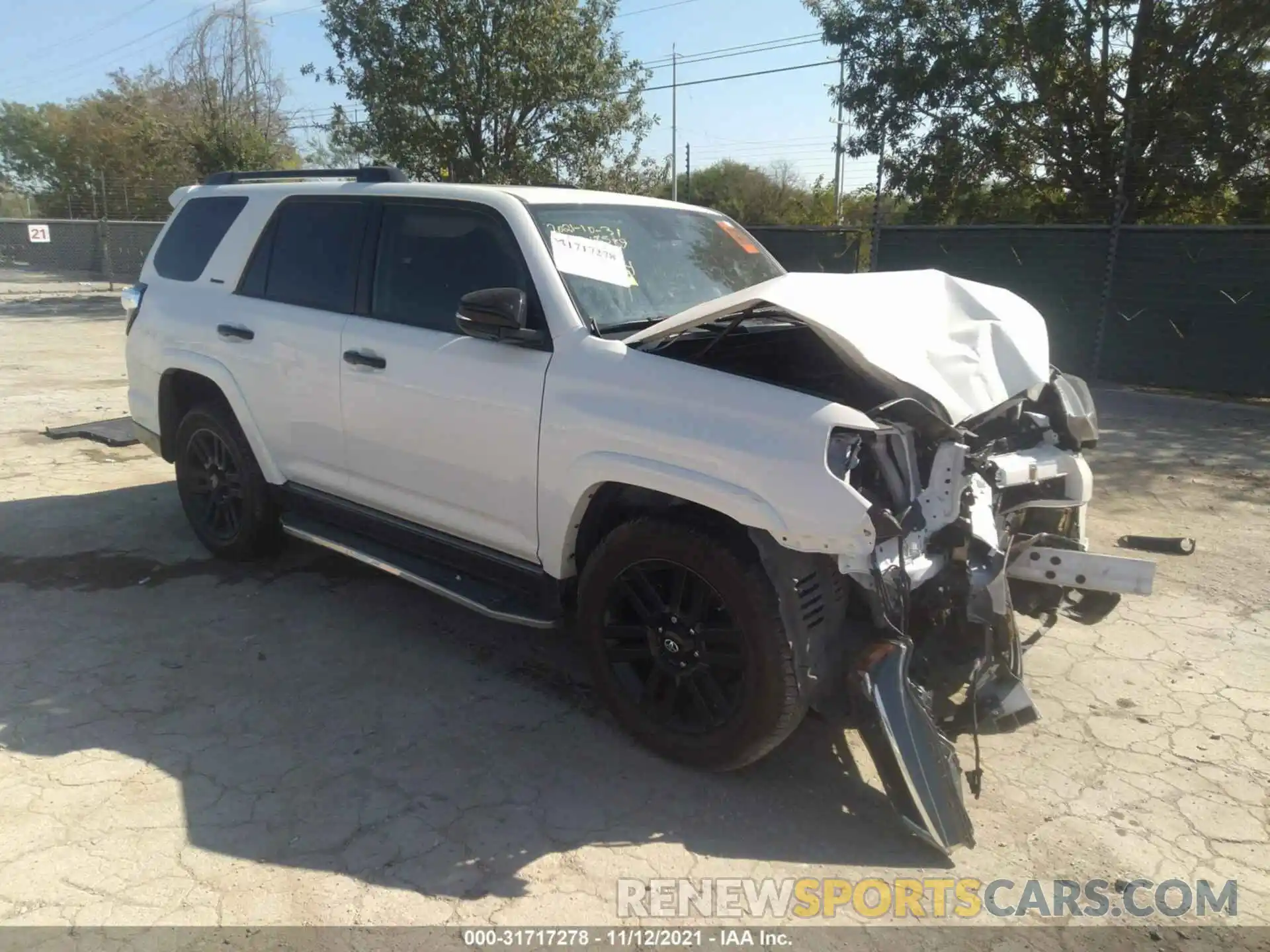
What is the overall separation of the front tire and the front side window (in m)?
1.20

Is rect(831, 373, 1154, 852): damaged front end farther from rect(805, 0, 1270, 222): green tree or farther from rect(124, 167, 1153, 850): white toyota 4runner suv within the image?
rect(805, 0, 1270, 222): green tree

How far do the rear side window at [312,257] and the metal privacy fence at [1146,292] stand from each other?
9.52 metres

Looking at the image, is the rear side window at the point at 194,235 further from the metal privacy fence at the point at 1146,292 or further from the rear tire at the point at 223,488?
the metal privacy fence at the point at 1146,292

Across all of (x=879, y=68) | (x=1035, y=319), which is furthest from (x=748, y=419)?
(x=879, y=68)

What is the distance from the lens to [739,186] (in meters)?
44.1

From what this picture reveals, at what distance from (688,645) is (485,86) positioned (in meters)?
16.1

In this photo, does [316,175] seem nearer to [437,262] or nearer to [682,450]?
[437,262]

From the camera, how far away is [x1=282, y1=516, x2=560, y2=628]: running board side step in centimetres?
360

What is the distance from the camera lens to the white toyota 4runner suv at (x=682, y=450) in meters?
2.97

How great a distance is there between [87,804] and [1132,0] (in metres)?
14.4

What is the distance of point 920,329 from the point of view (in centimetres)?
338

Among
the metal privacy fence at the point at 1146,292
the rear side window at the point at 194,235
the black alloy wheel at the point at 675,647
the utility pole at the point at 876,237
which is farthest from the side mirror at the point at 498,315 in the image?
the utility pole at the point at 876,237

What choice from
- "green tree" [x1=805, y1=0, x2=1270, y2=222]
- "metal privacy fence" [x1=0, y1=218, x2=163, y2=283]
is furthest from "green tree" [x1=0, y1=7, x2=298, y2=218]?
"green tree" [x1=805, y1=0, x2=1270, y2=222]

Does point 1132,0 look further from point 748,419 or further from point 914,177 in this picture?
point 748,419
